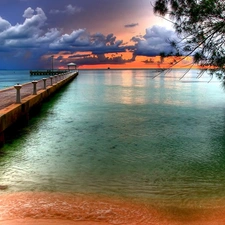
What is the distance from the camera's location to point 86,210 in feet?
16.6

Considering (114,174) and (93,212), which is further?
(114,174)

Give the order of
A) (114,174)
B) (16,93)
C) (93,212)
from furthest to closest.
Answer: (16,93) → (114,174) → (93,212)

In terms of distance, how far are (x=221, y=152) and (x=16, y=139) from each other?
638 centimetres

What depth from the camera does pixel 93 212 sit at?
16.4 ft

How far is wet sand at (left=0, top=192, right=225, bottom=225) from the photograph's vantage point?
15.4 ft

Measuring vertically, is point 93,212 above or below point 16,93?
below

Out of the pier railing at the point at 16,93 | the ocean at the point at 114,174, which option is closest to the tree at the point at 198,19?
the ocean at the point at 114,174

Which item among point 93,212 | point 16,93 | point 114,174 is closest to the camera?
point 93,212

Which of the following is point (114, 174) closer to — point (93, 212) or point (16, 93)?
point (93, 212)

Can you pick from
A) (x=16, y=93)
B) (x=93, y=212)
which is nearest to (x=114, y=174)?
(x=93, y=212)

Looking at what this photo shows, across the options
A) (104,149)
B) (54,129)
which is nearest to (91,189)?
(104,149)

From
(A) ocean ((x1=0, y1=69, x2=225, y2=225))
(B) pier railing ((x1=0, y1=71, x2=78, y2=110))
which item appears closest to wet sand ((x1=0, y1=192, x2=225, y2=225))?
(A) ocean ((x1=0, y1=69, x2=225, y2=225))

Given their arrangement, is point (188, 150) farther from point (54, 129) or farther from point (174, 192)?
point (54, 129)

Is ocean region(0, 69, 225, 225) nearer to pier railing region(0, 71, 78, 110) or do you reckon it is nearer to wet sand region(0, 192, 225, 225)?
wet sand region(0, 192, 225, 225)
